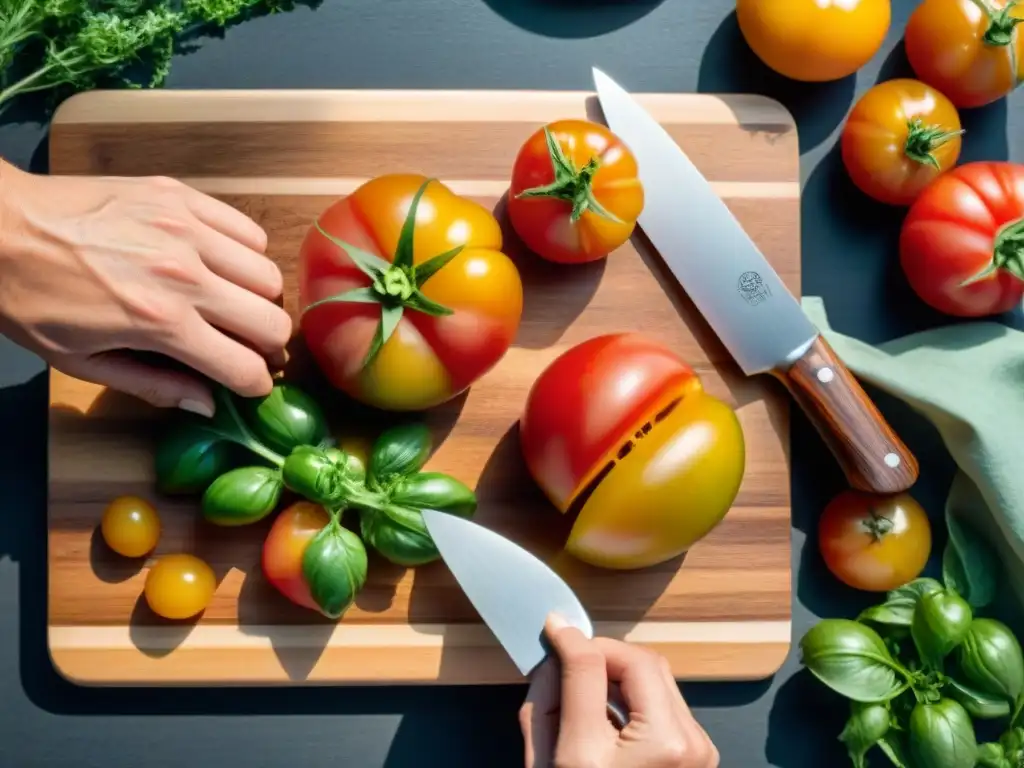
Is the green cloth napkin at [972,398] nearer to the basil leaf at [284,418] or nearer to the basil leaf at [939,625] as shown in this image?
the basil leaf at [939,625]

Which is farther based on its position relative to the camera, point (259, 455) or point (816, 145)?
point (816, 145)

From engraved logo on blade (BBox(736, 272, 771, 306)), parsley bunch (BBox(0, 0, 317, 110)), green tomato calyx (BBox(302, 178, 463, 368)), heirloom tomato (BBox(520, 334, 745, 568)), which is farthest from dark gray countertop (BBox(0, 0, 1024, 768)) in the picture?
green tomato calyx (BBox(302, 178, 463, 368))

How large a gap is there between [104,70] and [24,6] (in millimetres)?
113

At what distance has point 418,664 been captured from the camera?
1195 millimetres

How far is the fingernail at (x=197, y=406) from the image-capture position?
1108 millimetres

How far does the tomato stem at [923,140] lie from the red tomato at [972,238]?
0.04 m

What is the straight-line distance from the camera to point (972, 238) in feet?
3.81

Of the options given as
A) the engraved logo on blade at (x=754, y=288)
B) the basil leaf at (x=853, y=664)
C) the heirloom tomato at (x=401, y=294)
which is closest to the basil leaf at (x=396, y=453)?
the heirloom tomato at (x=401, y=294)

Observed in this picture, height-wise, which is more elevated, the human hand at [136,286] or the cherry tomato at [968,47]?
the cherry tomato at [968,47]

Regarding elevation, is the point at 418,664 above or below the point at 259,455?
below

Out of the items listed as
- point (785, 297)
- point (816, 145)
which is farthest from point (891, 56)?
point (785, 297)

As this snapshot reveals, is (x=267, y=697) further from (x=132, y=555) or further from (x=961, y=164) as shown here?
(x=961, y=164)

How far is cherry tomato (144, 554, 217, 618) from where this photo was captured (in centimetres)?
114

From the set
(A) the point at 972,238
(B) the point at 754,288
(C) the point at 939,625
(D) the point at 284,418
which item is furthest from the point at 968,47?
(D) the point at 284,418
